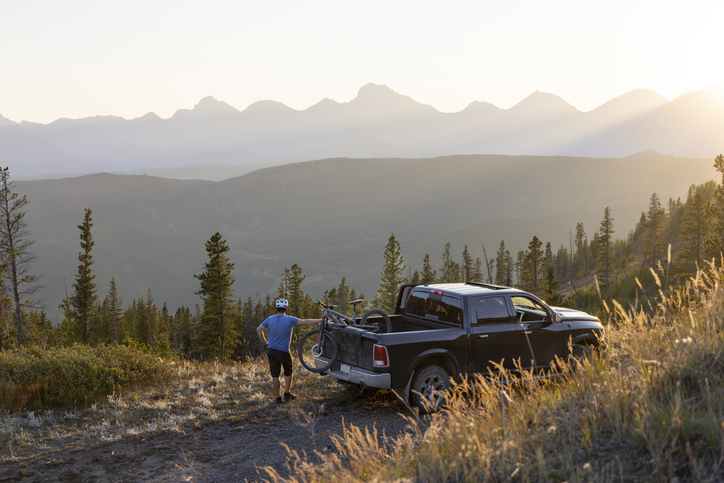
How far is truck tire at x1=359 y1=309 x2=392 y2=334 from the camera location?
920 centimetres

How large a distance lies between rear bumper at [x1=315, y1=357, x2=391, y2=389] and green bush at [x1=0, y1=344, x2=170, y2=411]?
5613 millimetres

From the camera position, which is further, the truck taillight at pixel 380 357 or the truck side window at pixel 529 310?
the truck side window at pixel 529 310

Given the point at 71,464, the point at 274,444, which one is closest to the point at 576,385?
the point at 274,444

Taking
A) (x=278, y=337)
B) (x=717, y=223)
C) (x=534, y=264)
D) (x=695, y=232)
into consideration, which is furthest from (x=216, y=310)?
(x=695, y=232)

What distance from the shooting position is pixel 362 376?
828 cm

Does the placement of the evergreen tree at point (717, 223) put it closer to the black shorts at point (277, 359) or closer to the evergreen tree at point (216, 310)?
the black shorts at point (277, 359)

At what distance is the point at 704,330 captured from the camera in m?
4.73

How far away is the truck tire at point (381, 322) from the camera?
920 cm

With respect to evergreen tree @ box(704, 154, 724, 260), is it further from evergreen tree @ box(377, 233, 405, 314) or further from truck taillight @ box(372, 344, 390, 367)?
truck taillight @ box(372, 344, 390, 367)

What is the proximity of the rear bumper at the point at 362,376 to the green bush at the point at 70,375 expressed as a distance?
5.61m

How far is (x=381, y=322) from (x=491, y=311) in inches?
87.6

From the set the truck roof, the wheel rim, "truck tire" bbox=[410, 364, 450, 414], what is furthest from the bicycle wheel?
the truck roof

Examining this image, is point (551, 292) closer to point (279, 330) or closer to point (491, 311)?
point (491, 311)

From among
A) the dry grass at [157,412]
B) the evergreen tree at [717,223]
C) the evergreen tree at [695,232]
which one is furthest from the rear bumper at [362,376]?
the evergreen tree at [695,232]
